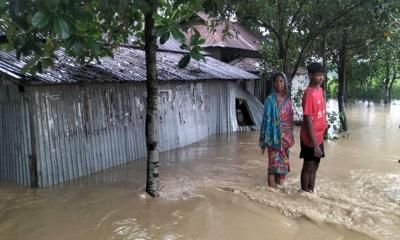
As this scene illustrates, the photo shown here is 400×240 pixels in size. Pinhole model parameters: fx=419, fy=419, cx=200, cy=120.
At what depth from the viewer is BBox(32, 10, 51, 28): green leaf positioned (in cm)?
297

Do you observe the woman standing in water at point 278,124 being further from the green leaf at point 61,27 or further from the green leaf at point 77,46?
the green leaf at point 61,27

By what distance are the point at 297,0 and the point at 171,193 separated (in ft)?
22.4

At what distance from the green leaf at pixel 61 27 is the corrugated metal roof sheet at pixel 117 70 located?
3.92 m

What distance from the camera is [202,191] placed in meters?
6.94

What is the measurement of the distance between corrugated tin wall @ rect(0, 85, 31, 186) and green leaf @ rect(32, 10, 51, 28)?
4.35 metres

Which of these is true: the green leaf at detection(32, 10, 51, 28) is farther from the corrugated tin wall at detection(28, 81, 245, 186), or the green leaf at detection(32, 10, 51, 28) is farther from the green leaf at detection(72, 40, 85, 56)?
the corrugated tin wall at detection(28, 81, 245, 186)

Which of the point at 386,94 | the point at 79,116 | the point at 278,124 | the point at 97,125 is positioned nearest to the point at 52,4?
the point at 278,124

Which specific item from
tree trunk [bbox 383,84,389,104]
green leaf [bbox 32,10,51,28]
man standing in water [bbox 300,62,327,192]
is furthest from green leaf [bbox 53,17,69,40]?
tree trunk [bbox 383,84,389,104]

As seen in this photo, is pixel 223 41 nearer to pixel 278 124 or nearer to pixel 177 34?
pixel 278 124

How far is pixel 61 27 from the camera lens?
305cm

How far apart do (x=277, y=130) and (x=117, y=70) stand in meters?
4.18

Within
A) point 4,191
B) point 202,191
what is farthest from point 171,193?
point 4,191

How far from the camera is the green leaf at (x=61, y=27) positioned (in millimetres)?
3041

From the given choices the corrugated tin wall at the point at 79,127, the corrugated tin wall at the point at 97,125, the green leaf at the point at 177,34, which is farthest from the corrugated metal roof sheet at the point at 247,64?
the green leaf at the point at 177,34
